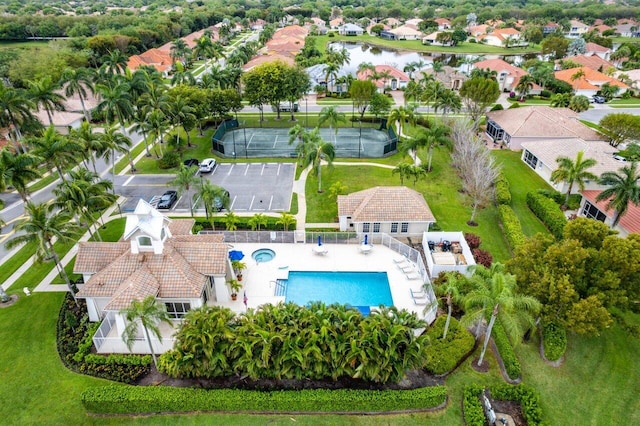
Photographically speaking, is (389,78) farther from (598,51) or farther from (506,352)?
(598,51)

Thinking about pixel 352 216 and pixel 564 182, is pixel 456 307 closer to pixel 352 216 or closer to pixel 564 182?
pixel 352 216

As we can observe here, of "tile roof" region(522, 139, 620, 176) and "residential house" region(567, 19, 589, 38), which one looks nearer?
"tile roof" region(522, 139, 620, 176)

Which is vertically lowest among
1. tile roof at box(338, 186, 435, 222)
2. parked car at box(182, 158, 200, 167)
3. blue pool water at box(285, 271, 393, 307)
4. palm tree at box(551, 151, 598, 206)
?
blue pool water at box(285, 271, 393, 307)

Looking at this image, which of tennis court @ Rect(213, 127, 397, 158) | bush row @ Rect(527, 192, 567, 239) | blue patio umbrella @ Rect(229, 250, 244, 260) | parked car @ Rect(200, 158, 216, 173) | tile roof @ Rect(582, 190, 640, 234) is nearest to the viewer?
blue patio umbrella @ Rect(229, 250, 244, 260)

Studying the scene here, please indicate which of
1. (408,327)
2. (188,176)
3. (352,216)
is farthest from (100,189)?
(408,327)

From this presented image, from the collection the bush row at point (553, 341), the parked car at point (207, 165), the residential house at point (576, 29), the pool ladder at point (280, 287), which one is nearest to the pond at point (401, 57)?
the residential house at point (576, 29)

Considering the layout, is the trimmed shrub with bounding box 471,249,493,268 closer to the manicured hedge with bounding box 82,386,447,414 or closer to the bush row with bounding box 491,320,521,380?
the bush row with bounding box 491,320,521,380

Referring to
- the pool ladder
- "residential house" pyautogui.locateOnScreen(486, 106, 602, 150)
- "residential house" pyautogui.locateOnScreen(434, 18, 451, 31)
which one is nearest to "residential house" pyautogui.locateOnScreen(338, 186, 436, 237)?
the pool ladder
